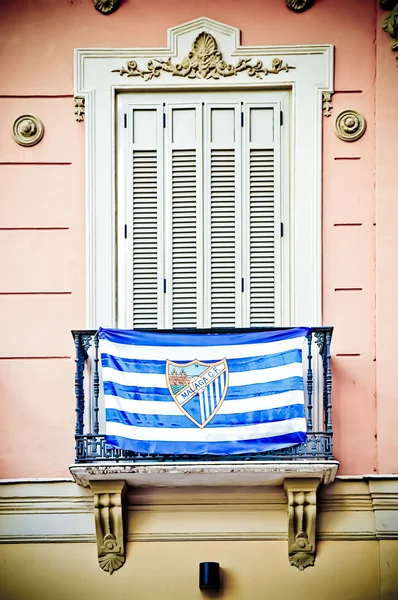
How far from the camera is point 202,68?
44.0ft

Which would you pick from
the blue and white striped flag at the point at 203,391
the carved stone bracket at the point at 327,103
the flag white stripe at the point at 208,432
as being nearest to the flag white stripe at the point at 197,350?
the blue and white striped flag at the point at 203,391

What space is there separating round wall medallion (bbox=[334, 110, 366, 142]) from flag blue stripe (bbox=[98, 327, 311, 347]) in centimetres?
196

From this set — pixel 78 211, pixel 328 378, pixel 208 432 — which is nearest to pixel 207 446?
pixel 208 432

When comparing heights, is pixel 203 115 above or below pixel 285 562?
above

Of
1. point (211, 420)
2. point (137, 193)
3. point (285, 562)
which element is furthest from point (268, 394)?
point (137, 193)

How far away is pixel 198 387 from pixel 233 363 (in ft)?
1.20

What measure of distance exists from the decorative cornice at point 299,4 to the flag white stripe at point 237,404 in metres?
3.62

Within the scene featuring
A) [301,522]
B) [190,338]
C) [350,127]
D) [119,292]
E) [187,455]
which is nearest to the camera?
[187,455]

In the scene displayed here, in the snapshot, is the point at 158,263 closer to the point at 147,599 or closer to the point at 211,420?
the point at 211,420

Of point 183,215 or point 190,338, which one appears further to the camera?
point 183,215

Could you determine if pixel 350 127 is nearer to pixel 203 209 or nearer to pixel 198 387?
pixel 203 209

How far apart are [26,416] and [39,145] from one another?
248 cm

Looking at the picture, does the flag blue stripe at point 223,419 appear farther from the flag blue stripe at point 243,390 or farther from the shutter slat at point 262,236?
the shutter slat at point 262,236

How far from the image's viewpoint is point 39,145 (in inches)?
526
